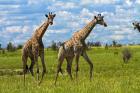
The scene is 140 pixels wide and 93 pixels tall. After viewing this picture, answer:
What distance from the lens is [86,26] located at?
22.8 meters

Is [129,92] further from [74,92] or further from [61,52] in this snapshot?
[61,52]

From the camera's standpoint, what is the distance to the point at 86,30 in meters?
22.5

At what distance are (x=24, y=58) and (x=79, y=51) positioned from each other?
3089 millimetres

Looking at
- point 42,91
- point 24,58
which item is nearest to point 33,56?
point 24,58

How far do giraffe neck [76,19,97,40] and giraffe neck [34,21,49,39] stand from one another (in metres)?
1.70

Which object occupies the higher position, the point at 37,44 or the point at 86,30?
the point at 86,30

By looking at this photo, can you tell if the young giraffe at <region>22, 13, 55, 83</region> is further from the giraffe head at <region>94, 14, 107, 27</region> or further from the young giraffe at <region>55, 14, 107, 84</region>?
the giraffe head at <region>94, 14, 107, 27</region>

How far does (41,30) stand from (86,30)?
2.23m

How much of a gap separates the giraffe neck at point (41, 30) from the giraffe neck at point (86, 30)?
170cm

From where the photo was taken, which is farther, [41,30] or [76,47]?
[41,30]

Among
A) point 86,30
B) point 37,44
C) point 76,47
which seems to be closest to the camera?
point 37,44

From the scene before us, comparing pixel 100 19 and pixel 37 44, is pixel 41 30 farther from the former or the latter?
pixel 100 19

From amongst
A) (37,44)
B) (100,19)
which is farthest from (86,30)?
(37,44)

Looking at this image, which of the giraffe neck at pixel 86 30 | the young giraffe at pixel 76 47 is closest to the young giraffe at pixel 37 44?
the young giraffe at pixel 76 47
